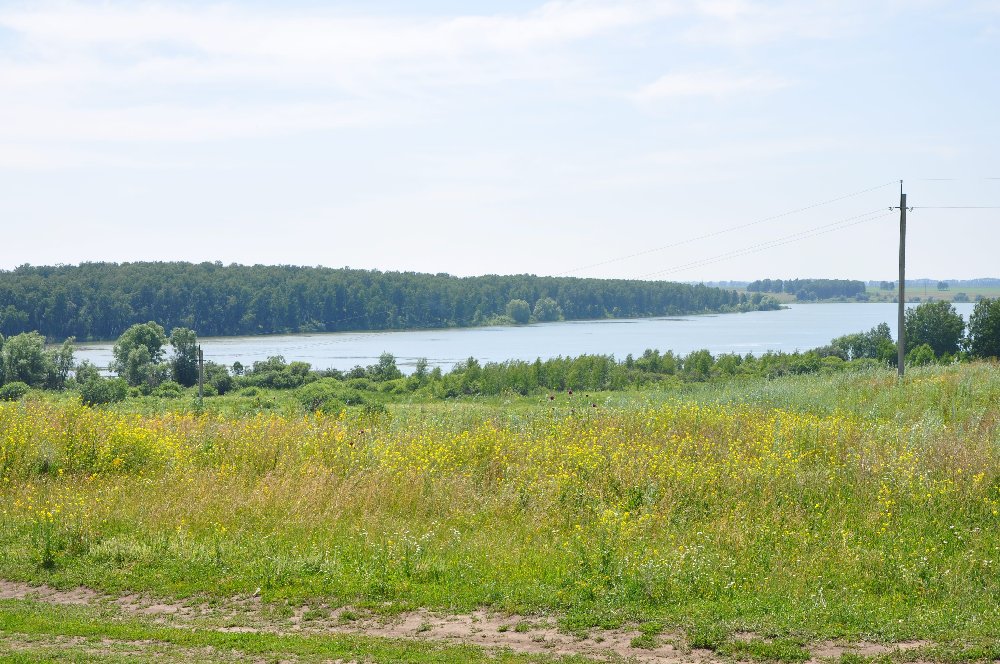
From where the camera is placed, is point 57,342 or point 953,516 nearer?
point 953,516

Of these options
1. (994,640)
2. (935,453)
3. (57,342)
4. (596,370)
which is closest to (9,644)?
(994,640)

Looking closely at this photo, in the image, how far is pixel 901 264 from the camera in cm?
2973

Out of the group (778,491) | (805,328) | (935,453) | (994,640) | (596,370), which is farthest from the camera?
(805,328)

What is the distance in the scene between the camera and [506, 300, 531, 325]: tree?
307 feet

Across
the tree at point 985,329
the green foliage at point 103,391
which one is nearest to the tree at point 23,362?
the green foliage at point 103,391

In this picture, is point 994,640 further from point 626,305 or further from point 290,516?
point 626,305

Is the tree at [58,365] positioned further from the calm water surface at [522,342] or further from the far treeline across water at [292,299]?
the far treeline across water at [292,299]

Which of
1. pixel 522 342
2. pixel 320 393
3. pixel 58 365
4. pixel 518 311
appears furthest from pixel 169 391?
pixel 518 311

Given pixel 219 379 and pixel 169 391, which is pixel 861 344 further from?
pixel 169 391

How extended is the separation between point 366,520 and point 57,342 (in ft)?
207

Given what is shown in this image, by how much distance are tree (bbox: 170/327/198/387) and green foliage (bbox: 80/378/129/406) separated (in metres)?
8.51

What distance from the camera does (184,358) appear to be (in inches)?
1876

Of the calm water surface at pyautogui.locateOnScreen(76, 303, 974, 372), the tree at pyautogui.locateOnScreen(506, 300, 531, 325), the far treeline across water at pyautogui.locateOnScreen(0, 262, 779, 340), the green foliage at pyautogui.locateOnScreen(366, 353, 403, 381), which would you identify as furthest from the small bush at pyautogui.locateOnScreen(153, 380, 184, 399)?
the tree at pyautogui.locateOnScreen(506, 300, 531, 325)

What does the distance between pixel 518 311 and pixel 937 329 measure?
43821mm
